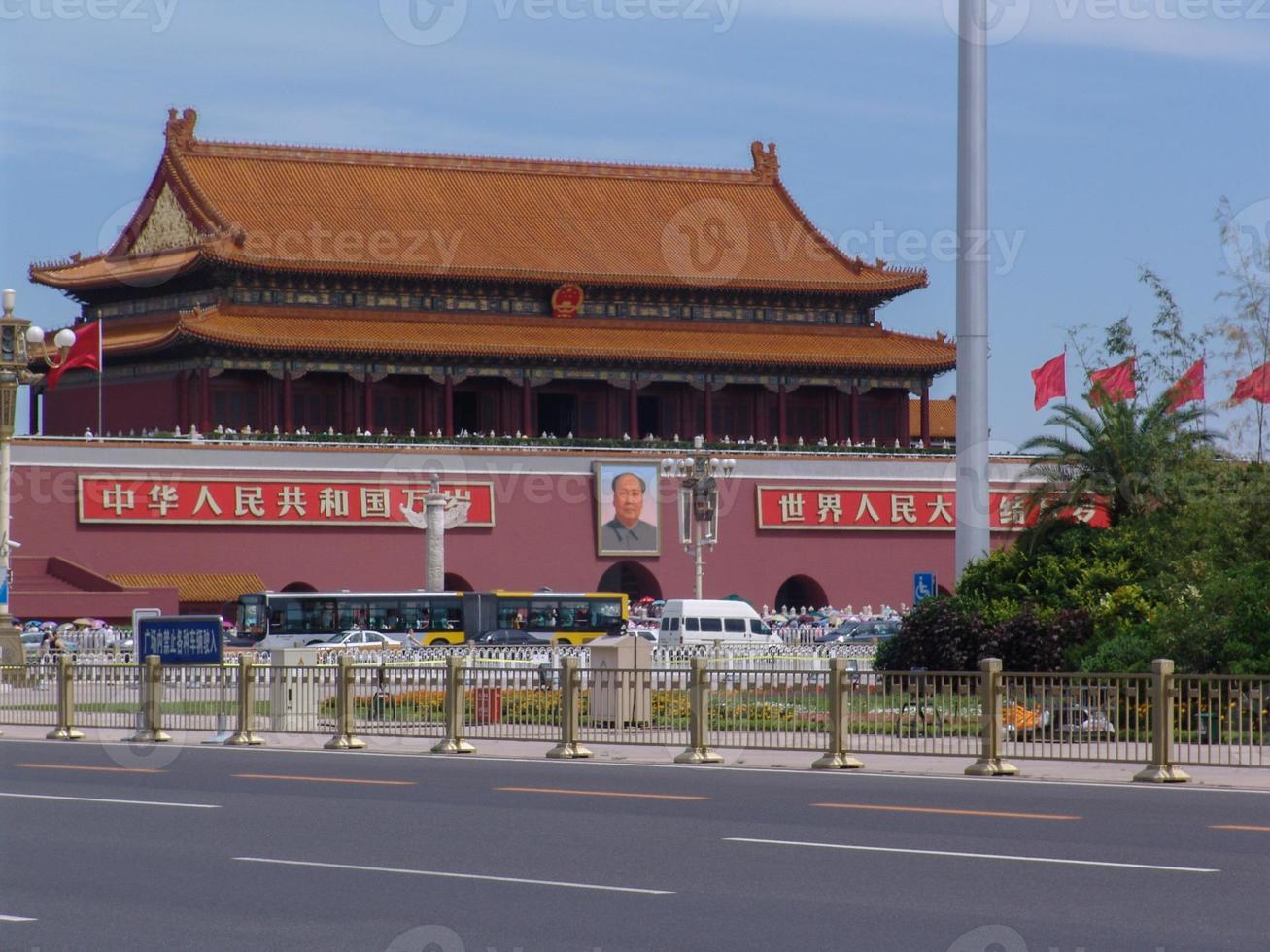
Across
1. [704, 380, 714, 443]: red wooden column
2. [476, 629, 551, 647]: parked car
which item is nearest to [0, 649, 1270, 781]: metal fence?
[476, 629, 551, 647]: parked car

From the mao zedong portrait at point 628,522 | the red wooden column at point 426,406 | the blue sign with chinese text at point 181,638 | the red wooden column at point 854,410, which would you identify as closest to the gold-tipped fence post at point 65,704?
the blue sign with chinese text at point 181,638

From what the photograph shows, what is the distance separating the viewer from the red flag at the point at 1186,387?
98.2ft

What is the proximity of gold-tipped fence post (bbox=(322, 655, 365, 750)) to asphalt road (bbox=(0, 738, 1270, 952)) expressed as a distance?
424cm

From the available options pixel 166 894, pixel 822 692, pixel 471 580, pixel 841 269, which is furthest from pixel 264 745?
pixel 841 269

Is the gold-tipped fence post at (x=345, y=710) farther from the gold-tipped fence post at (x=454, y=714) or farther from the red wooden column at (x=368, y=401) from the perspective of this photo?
the red wooden column at (x=368, y=401)

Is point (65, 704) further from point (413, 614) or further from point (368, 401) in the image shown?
point (368, 401)

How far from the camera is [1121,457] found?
3048 cm

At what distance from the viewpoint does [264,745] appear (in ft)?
76.3

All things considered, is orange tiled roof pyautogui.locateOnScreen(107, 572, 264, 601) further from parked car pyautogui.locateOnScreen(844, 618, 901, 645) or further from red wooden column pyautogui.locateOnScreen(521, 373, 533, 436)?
parked car pyautogui.locateOnScreen(844, 618, 901, 645)

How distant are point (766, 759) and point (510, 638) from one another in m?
28.0

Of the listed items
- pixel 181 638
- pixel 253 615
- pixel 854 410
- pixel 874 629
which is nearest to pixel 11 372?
pixel 181 638

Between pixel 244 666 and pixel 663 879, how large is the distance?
12848 mm

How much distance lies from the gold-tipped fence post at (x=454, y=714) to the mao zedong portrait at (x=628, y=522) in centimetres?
3534

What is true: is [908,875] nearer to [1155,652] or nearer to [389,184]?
[1155,652]
